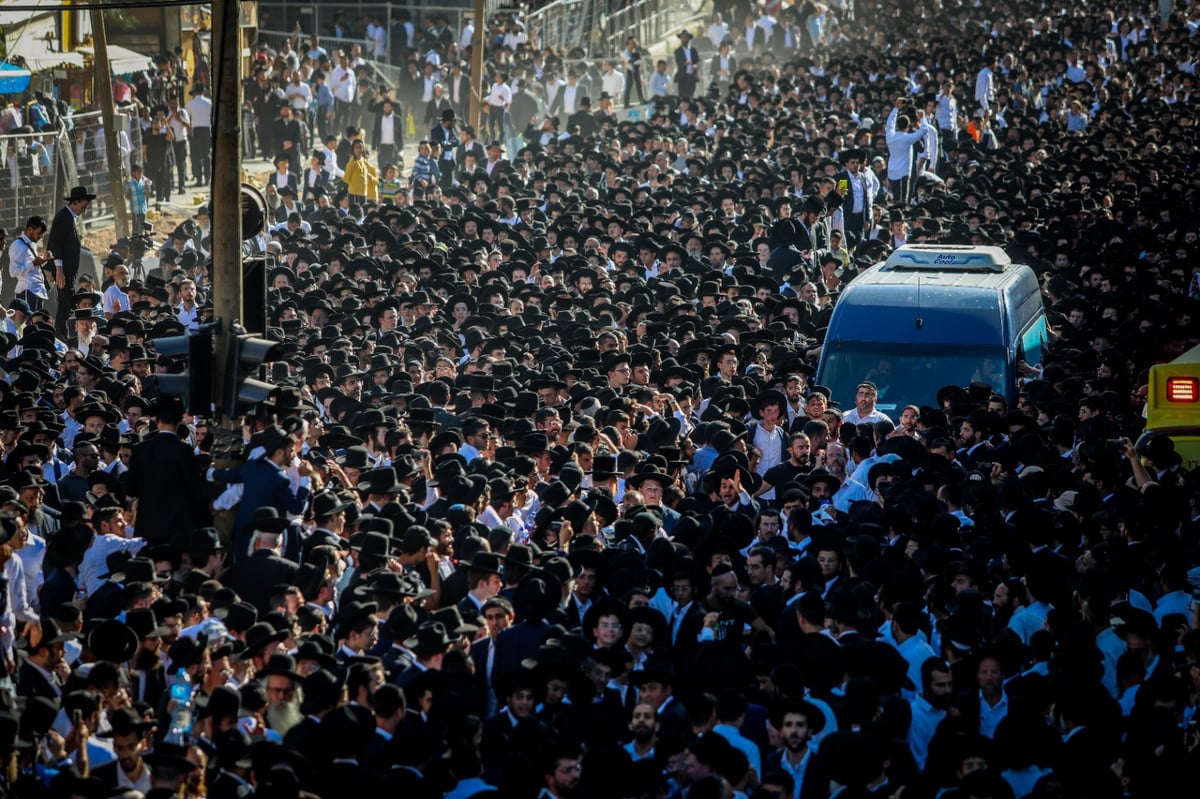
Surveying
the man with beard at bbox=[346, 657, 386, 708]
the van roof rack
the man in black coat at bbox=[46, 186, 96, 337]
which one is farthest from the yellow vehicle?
the man in black coat at bbox=[46, 186, 96, 337]

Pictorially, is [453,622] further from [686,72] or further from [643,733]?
[686,72]

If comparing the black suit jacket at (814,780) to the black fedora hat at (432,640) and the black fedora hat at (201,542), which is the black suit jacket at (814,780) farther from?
the black fedora hat at (201,542)

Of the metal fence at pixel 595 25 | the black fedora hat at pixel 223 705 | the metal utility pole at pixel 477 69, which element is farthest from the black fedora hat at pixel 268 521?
the metal fence at pixel 595 25

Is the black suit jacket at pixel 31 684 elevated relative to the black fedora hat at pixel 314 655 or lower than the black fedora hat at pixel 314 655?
lower

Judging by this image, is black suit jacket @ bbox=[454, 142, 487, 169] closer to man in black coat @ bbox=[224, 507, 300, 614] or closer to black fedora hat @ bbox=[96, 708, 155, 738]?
man in black coat @ bbox=[224, 507, 300, 614]

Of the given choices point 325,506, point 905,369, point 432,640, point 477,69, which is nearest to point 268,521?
point 325,506

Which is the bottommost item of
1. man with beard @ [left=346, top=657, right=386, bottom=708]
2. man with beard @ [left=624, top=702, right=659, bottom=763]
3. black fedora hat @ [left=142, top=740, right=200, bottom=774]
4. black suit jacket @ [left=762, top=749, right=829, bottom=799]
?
black suit jacket @ [left=762, top=749, right=829, bottom=799]

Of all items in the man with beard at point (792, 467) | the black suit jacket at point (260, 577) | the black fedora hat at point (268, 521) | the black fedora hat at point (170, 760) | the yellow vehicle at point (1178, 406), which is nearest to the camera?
the black fedora hat at point (170, 760)
